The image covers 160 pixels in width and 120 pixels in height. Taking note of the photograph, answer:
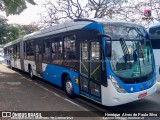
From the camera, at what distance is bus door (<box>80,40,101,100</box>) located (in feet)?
22.0

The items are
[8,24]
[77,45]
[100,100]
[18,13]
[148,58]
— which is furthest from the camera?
[8,24]

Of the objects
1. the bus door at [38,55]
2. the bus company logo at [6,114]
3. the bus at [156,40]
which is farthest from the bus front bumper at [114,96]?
the bus door at [38,55]

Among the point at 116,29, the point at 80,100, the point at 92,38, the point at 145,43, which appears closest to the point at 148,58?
the point at 145,43

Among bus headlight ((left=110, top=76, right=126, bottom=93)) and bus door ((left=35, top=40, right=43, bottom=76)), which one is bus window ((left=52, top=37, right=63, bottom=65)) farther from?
bus headlight ((left=110, top=76, right=126, bottom=93))

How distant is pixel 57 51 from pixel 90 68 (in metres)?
2.80

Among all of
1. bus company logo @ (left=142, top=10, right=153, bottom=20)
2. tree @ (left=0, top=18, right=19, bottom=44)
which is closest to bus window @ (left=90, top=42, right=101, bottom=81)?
bus company logo @ (left=142, top=10, right=153, bottom=20)

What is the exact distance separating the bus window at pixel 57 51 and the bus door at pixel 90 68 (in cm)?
180

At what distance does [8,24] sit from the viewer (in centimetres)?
2597

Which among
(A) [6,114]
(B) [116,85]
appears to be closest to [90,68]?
(B) [116,85]

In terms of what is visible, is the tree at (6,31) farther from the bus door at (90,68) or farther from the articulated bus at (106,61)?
the bus door at (90,68)

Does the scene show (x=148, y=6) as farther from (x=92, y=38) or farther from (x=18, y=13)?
(x=92, y=38)

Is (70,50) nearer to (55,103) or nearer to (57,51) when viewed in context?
(57,51)

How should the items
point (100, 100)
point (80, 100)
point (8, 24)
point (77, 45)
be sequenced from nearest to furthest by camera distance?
point (100, 100)
point (77, 45)
point (80, 100)
point (8, 24)

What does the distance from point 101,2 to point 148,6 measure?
13.2 feet
